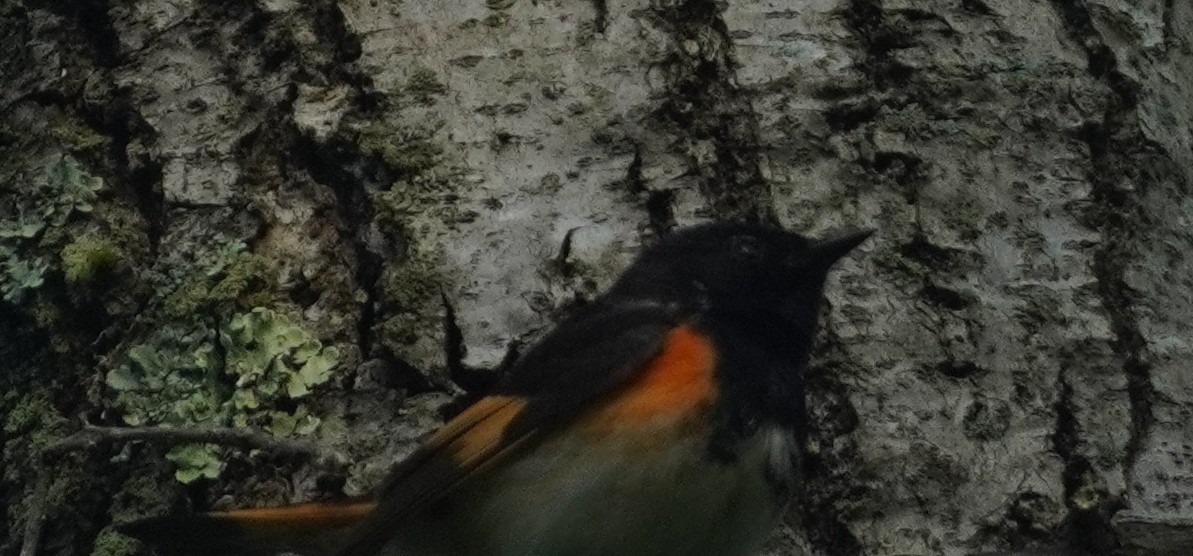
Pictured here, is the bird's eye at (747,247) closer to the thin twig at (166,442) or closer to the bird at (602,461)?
the bird at (602,461)

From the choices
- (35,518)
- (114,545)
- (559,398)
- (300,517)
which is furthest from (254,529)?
(559,398)

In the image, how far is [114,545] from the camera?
336 cm

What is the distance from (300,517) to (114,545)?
482 millimetres

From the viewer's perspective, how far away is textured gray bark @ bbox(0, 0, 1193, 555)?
10.6 feet

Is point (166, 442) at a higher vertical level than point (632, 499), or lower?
higher

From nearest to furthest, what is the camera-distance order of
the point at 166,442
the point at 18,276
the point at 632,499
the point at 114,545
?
the point at 166,442 < the point at 632,499 < the point at 114,545 < the point at 18,276

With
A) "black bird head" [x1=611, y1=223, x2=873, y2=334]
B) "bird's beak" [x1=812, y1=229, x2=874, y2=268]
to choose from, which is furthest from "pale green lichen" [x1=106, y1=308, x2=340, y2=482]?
"bird's beak" [x1=812, y1=229, x2=874, y2=268]

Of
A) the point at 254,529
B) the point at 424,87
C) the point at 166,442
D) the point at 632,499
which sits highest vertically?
the point at 424,87

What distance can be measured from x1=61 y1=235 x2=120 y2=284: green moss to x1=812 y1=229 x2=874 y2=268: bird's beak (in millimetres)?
1509

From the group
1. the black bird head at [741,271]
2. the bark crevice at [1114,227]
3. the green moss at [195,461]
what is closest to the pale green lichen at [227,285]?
the green moss at [195,461]

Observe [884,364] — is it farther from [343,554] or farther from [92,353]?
[92,353]

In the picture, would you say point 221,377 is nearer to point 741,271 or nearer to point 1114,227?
point 741,271

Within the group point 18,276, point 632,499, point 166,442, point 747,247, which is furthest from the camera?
point 18,276

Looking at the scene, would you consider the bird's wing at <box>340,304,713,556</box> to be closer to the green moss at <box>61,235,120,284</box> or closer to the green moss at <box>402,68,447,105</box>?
the green moss at <box>402,68,447,105</box>
